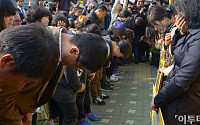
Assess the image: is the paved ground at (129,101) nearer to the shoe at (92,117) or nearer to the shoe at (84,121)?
the shoe at (92,117)

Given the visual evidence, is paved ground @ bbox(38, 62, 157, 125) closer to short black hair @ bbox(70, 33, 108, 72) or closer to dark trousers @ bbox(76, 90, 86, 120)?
dark trousers @ bbox(76, 90, 86, 120)

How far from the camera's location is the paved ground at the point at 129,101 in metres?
3.93

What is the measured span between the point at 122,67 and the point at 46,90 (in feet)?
20.5

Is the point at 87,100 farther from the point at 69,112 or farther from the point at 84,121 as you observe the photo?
the point at 69,112

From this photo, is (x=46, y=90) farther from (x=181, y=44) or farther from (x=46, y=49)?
(x=181, y=44)

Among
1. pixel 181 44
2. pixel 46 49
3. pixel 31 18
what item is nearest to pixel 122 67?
pixel 31 18

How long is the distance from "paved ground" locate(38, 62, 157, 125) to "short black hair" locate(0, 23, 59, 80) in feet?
9.08

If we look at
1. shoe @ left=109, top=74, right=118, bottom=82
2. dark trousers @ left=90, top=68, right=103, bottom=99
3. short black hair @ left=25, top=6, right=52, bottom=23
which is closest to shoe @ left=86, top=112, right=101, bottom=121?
dark trousers @ left=90, top=68, right=103, bottom=99

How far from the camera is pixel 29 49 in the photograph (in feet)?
3.31

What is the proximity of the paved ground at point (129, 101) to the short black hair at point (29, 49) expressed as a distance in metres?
2.77

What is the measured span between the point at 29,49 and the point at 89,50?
70 cm

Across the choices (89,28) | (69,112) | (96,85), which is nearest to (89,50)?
(69,112)

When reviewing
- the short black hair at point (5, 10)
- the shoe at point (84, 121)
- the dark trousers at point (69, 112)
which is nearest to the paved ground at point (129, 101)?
the shoe at point (84, 121)

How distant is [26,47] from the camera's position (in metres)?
1.00
